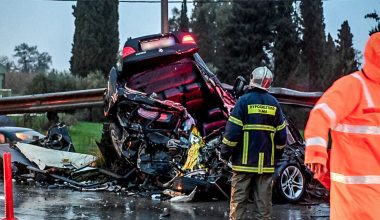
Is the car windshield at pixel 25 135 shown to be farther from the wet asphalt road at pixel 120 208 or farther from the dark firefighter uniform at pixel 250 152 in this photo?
the dark firefighter uniform at pixel 250 152

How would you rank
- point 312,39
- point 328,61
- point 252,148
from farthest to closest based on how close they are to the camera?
point 328,61 → point 312,39 → point 252,148

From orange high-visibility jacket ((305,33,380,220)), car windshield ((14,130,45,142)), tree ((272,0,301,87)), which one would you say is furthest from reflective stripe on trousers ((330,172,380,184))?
tree ((272,0,301,87))

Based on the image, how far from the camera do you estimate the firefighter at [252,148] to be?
6.50 m

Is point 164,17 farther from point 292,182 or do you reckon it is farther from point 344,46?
point 344,46

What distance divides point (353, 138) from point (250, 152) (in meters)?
2.52

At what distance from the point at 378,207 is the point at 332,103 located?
675mm

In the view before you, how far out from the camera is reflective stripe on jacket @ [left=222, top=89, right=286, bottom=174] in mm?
6496

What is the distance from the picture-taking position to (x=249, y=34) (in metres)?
35.3

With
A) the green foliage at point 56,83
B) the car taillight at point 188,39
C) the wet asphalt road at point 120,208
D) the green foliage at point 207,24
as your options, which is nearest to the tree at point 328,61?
the green foliage at point 207,24

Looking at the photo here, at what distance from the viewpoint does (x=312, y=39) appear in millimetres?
38312

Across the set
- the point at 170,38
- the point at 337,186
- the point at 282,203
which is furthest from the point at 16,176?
the point at 337,186

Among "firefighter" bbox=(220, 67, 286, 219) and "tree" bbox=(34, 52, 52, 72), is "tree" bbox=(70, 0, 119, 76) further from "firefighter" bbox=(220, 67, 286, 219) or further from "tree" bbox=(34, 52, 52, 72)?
"tree" bbox=(34, 52, 52, 72)

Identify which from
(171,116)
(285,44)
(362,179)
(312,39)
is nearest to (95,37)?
(285,44)

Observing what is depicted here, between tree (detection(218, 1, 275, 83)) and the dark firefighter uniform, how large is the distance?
28420mm
